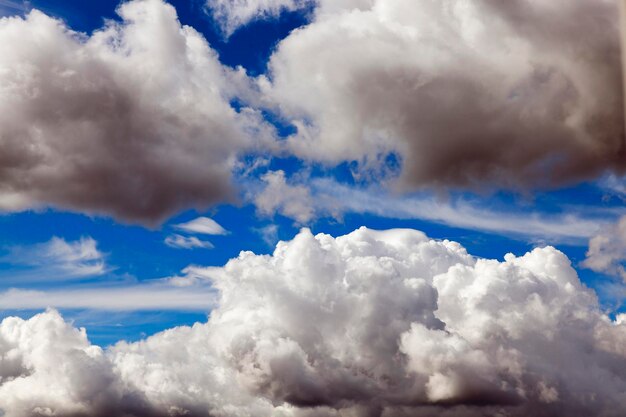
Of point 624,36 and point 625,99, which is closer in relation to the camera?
point 624,36

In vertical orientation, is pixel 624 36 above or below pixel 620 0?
below

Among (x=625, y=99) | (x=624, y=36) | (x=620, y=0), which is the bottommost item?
(x=625, y=99)

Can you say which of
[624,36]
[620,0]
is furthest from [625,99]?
[620,0]

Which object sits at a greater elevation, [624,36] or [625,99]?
[624,36]

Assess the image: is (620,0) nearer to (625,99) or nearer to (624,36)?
(624,36)

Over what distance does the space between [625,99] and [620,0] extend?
3.69 m

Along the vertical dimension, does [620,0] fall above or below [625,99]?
above

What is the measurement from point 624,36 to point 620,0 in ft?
7.25

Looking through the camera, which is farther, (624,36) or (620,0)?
(620,0)

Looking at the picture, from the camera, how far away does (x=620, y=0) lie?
14.2m

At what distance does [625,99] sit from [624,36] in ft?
8.73

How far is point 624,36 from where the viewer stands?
13.2m
